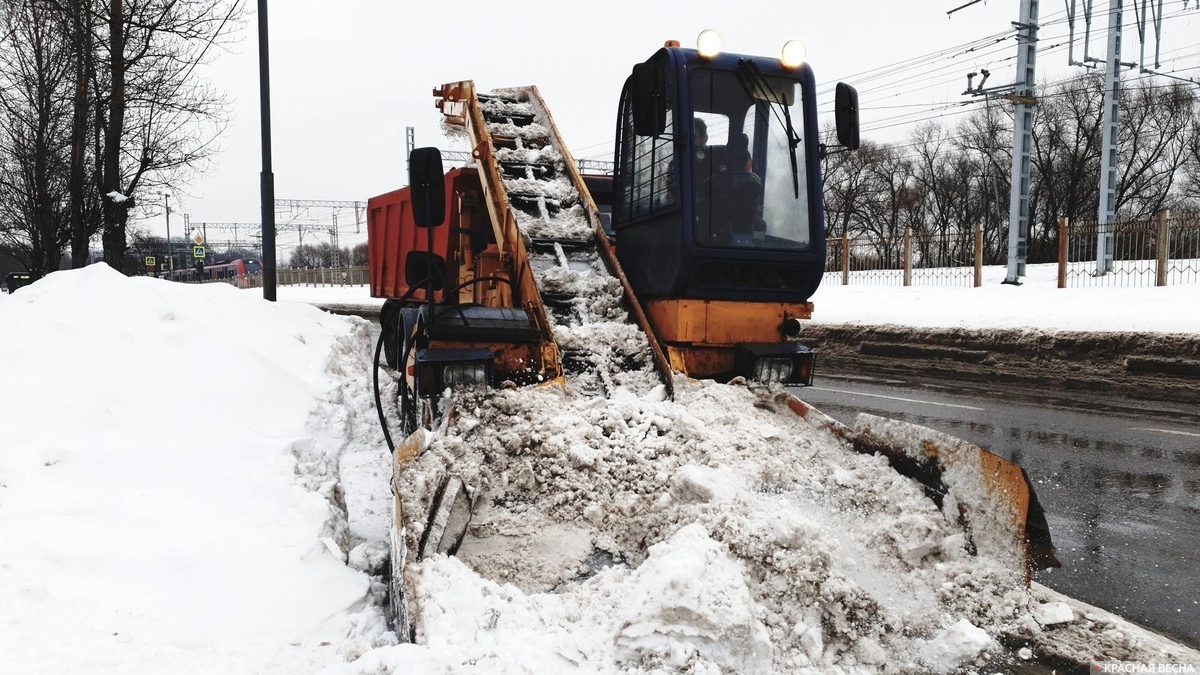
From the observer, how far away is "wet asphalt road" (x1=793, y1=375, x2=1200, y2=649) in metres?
3.73

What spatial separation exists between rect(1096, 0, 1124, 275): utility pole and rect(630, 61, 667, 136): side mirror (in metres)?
17.0

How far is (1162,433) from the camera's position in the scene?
7.26m

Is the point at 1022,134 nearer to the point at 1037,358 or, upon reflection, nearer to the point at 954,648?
the point at 1037,358

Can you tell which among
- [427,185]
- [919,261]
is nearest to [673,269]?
[427,185]

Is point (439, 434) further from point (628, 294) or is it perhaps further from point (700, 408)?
point (628, 294)

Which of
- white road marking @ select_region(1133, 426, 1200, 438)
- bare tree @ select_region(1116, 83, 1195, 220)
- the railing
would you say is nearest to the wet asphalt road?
white road marking @ select_region(1133, 426, 1200, 438)

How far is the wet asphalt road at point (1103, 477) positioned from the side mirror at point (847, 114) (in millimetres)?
2691

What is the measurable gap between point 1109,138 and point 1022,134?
7.82 ft

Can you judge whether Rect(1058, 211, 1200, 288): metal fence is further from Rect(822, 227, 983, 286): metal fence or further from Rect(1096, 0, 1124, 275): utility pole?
Rect(822, 227, 983, 286): metal fence

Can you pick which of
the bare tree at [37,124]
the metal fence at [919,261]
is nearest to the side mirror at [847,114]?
the bare tree at [37,124]

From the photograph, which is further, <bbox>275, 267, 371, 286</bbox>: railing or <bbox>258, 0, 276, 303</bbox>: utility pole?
<bbox>275, 267, 371, 286</bbox>: railing

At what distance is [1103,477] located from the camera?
5688mm

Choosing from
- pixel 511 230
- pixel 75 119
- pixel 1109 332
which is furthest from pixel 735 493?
pixel 75 119

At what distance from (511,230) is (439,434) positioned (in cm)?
270
